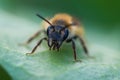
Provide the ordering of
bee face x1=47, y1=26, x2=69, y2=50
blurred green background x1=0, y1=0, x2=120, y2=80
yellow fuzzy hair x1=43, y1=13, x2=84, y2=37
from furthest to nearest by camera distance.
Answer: blurred green background x1=0, y1=0, x2=120, y2=80 → yellow fuzzy hair x1=43, y1=13, x2=84, y2=37 → bee face x1=47, y1=26, x2=69, y2=50

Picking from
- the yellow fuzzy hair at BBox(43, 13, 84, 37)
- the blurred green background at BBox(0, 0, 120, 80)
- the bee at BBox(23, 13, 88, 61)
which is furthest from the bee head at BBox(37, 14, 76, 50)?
the blurred green background at BBox(0, 0, 120, 80)

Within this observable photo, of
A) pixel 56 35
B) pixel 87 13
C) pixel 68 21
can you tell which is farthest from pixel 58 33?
pixel 87 13

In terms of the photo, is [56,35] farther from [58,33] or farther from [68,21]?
[68,21]

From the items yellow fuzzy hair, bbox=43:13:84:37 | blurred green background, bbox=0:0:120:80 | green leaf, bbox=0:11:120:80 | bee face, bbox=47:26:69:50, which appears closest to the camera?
green leaf, bbox=0:11:120:80

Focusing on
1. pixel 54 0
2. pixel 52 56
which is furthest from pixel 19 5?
pixel 52 56

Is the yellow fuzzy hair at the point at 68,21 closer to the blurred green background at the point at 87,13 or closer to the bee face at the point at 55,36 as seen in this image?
the bee face at the point at 55,36

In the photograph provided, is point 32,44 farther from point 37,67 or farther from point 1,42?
point 37,67

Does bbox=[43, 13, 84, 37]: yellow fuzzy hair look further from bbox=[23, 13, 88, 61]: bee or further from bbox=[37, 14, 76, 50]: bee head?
bbox=[37, 14, 76, 50]: bee head
